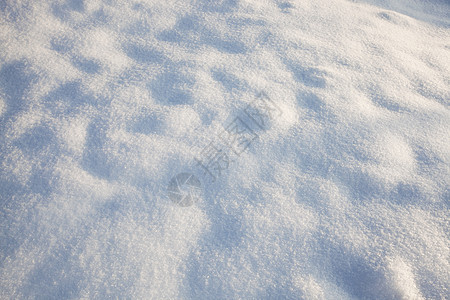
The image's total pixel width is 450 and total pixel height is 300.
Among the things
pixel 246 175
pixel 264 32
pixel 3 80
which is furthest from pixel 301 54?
pixel 3 80

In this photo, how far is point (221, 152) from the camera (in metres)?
0.83

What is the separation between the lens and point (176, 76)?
3.13ft

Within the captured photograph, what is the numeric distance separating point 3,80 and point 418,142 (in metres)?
1.39

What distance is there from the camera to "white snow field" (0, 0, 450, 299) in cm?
67

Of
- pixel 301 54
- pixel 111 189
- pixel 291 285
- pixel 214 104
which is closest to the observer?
pixel 291 285

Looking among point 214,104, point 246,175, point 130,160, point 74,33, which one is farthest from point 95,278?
point 74,33

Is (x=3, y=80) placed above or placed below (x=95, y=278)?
above

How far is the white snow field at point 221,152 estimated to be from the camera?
2.19 ft

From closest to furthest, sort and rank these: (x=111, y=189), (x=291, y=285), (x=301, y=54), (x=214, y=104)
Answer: (x=291, y=285) → (x=111, y=189) → (x=214, y=104) → (x=301, y=54)

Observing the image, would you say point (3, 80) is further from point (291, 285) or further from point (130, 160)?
point (291, 285)

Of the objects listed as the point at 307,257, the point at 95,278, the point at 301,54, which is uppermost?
the point at 301,54

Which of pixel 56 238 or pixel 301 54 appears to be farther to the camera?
pixel 301 54

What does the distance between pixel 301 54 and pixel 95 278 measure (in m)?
0.97

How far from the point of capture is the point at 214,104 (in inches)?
35.3
